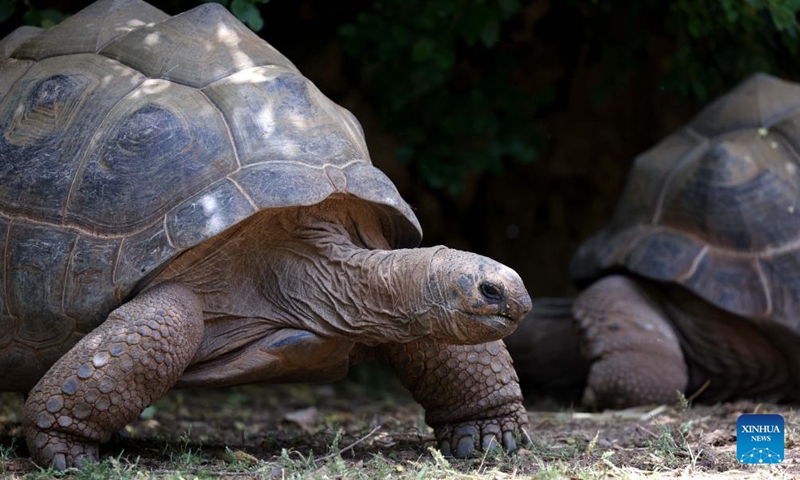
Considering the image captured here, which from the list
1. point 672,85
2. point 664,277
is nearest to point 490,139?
point 672,85

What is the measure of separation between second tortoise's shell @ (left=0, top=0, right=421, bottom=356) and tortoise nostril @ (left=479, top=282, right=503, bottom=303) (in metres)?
0.57

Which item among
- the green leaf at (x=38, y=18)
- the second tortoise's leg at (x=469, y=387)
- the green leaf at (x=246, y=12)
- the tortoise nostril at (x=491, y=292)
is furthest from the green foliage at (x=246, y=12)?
the tortoise nostril at (x=491, y=292)

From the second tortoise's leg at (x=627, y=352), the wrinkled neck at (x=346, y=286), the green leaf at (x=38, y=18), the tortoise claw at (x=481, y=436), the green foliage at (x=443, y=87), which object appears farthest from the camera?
the green foliage at (x=443, y=87)

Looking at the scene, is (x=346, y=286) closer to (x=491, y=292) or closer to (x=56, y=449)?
(x=491, y=292)

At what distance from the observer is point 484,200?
8.66 m

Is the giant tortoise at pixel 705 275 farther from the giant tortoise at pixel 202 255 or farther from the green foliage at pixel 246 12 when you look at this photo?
the green foliage at pixel 246 12

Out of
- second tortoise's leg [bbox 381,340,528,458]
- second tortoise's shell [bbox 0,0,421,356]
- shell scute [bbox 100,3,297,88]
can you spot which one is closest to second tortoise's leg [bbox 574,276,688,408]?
second tortoise's leg [bbox 381,340,528,458]

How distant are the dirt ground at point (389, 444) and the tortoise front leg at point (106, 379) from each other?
12 cm

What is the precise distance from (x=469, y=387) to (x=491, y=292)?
669mm

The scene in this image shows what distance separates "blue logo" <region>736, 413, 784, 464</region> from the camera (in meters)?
3.47

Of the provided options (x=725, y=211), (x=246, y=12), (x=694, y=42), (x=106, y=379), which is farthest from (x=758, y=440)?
(x=694, y=42)

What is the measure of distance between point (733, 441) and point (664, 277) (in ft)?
5.59

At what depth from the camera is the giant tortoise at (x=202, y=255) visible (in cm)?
350

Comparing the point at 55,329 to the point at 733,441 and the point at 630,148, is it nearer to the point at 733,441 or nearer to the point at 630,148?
the point at 733,441
